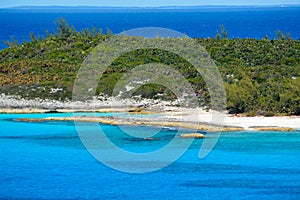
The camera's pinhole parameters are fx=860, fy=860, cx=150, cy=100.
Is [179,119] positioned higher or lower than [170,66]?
lower

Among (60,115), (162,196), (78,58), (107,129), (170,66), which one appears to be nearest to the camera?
(162,196)

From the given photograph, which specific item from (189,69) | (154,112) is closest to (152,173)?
(154,112)

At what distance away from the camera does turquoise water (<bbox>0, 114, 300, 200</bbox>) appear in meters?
30.4

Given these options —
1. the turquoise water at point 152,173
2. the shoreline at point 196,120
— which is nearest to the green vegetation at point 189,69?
the shoreline at point 196,120

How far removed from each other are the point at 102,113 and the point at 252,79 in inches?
392

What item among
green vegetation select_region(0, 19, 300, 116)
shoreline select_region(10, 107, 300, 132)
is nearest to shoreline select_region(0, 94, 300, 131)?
shoreline select_region(10, 107, 300, 132)

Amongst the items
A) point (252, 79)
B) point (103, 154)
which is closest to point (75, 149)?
point (103, 154)

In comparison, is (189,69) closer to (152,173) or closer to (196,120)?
(196,120)

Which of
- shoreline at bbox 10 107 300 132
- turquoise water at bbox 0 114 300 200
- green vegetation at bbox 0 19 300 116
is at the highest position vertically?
green vegetation at bbox 0 19 300 116

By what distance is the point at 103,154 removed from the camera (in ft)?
121

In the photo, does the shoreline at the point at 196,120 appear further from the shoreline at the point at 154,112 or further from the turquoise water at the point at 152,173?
the turquoise water at the point at 152,173

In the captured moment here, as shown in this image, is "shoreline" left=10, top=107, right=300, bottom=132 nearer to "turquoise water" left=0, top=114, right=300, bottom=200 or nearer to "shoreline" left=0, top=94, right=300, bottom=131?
"shoreline" left=0, top=94, right=300, bottom=131

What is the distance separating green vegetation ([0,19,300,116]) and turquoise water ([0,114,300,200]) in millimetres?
5758

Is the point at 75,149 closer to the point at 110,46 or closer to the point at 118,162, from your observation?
the point at 118,162
